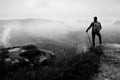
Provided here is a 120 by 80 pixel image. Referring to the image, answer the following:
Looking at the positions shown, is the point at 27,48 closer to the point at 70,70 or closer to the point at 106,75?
the point at 70,70

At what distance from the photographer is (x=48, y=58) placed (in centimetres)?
2625

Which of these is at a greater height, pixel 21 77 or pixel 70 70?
pixel 70 70

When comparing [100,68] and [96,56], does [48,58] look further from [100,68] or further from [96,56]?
[100,68]

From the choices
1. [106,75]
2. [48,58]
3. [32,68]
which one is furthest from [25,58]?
[106,75]

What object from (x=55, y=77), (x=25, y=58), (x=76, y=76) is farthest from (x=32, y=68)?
(x=76, y=76)

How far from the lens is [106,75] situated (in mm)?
15891

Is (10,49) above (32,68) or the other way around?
above

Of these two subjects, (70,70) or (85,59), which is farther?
(85,59)

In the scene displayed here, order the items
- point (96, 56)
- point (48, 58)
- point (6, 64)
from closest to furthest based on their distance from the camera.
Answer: point (96, 56) < point (6, 64) < point (48, 58)

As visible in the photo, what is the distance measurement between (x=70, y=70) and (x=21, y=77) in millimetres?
5628

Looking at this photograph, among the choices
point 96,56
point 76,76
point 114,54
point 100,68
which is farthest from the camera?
point 114,54

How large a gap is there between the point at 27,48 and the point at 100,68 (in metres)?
11.9

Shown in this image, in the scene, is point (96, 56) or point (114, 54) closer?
point (96, 56)

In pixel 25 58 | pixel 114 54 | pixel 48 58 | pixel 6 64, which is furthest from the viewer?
pixel 48 58
